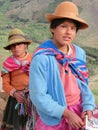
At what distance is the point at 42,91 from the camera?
1.94 metres

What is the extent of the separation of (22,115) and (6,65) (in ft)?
1.37

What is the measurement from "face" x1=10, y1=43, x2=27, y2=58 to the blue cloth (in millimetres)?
1116

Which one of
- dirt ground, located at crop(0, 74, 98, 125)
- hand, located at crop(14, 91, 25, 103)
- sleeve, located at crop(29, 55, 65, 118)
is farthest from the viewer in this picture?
dirt ground, located at crop(0, 74, 98, 125)

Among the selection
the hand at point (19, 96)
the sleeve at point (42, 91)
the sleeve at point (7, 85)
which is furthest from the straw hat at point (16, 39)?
the sleeve at point (42, 91)

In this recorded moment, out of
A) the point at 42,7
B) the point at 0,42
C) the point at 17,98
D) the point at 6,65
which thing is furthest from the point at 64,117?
the point at 42,7

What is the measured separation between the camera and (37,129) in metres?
2.09

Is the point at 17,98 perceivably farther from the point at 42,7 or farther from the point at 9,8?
the point at 9,8

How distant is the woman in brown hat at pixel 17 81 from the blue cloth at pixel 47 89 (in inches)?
34.2

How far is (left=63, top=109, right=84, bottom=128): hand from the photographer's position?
1938 mm

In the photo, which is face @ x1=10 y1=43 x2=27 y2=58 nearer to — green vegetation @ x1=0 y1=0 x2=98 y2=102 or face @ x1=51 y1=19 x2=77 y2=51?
face @ x1=51 y1=19 x2=77 y2=51

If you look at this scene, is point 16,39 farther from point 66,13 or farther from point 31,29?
point 31,29

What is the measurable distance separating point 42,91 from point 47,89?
2.0 inches

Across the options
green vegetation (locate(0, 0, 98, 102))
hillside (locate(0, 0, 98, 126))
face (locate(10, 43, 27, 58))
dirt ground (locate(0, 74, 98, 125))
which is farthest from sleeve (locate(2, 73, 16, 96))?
green vegetation (locate(0, 0, 98, 102))

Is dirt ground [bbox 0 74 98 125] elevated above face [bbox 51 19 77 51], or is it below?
below
